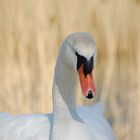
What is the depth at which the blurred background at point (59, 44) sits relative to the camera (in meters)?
2.41

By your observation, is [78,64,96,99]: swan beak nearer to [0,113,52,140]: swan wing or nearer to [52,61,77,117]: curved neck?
[52,61,77,117]: curved neck

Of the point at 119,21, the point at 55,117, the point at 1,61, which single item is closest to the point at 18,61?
the point at 1,61

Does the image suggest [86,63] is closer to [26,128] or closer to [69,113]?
[69,113]

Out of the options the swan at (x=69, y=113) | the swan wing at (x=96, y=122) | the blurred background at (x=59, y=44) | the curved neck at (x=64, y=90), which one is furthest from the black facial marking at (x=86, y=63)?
the blurred background at (x=59, y=44)

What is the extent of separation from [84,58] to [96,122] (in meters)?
0.54

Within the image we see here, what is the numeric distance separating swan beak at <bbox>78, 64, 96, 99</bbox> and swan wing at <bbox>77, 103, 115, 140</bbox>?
381 mm

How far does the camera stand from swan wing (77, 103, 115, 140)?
6.76 feet

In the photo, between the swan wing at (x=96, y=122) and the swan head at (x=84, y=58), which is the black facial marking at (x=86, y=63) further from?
the swan wing at (x=96, y=122)

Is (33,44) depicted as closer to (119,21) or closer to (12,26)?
(12,26)

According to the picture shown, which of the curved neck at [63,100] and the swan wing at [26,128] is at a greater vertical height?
the curved neck at [63,100]

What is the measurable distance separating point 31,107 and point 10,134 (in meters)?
0.52

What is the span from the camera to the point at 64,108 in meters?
1.95

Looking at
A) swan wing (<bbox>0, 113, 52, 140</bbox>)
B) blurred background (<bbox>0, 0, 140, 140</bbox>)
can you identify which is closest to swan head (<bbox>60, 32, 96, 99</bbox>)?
swan wing (<bbox>0, 113, 52, 140</bbox>)

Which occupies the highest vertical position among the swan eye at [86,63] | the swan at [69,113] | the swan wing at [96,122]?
the swan eye at [86,63]
